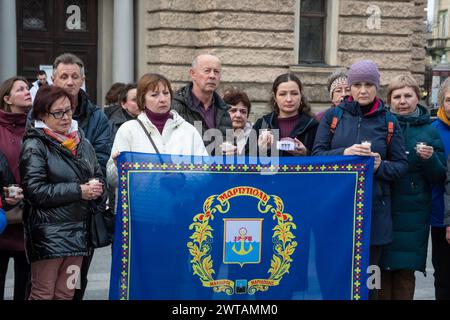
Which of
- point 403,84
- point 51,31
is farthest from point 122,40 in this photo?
point 403,84

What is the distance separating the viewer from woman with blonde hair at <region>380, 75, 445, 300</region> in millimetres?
5695

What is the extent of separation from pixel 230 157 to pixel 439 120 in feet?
6.22

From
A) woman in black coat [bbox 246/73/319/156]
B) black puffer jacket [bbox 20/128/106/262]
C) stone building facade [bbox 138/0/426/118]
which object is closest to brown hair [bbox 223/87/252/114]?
woman in black coat [bbox 246/73/319/156]

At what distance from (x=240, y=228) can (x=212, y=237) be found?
0.21 m

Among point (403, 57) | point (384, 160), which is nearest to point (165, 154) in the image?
point (384, 160)

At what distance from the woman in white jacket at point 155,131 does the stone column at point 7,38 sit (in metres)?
10.9

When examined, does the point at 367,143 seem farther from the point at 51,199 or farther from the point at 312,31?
the point at 312,31

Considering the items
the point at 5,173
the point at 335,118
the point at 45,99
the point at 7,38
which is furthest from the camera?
the point at 7,38

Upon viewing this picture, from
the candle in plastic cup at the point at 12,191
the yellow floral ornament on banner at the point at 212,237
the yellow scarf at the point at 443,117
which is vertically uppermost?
the yellow scarf at the point at 443,117

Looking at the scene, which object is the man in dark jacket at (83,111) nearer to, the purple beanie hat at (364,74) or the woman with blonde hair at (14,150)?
the woman with blonde hair at (14,150)

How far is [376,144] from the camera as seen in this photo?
5.46 meters

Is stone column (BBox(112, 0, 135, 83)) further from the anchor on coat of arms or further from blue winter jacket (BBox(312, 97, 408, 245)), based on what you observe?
the anchor on coat of arms

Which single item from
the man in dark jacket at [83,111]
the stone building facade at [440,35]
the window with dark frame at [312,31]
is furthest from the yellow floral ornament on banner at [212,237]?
the stone building facade at [440,35]

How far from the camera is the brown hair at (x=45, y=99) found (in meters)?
5.11
